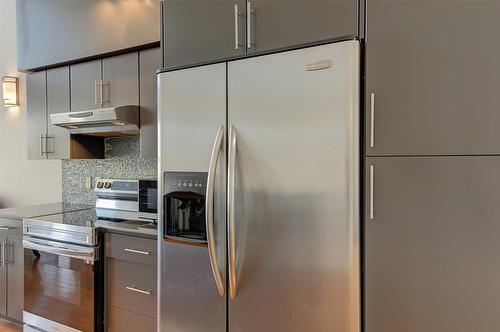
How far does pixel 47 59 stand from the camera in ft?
8.98

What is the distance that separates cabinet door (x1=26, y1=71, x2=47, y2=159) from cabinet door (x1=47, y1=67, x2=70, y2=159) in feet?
0.20

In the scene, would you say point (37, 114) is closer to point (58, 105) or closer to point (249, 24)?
point (58, 105)

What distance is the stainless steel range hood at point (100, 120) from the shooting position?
7.62 ft

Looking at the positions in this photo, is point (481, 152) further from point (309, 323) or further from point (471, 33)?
point (309, 323)

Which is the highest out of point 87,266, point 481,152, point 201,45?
point 201,45

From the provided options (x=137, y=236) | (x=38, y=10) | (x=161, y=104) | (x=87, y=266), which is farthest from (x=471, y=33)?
(x=38, y=10)

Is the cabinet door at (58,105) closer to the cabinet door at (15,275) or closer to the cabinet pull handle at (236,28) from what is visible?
the cabinet door at (15,275)

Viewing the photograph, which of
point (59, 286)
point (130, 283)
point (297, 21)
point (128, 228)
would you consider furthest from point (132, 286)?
point (297, 21)

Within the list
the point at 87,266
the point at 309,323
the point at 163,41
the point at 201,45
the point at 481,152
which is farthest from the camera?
the point at 87,266

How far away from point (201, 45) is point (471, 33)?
3.61ft

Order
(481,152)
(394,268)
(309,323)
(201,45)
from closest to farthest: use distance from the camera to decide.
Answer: (481,152), (394,268), (309,323), (201,45)

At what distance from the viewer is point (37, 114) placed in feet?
9.52

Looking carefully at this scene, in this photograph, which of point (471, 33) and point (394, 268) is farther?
point (394, 268)

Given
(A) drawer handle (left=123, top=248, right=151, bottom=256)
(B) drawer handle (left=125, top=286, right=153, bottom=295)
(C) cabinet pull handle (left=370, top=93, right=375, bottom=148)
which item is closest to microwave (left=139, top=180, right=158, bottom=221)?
(A) drawer handle (left=123, top=248, right=151, bottom=256)
